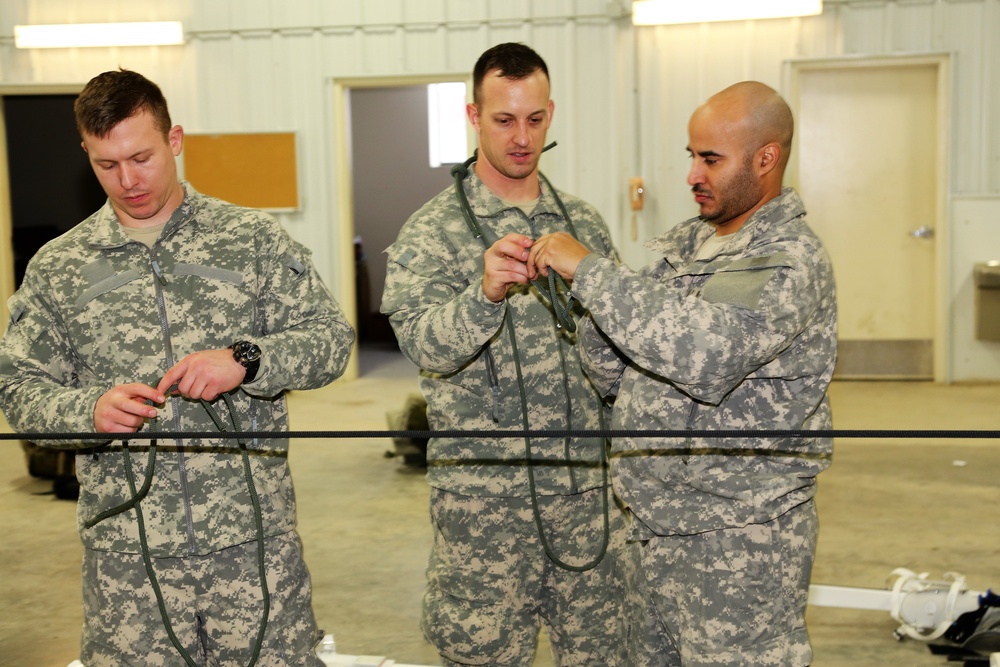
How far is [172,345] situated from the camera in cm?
207

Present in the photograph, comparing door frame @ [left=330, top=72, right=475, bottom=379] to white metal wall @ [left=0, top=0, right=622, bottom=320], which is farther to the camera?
door frame @ [left=330, top=72, right=475, bottom=379]

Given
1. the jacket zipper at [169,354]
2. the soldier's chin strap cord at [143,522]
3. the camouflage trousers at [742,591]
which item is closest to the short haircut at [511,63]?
the jacket zipper at [169,354]

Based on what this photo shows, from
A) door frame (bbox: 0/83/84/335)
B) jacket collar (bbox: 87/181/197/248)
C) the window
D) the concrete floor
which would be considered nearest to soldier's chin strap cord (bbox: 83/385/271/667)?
jacket collar (bbox: 87/181/197/248)

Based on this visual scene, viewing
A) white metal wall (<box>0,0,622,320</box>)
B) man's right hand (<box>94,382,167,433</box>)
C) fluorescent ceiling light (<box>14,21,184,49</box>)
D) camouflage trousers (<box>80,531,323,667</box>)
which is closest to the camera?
man's right hand (<box>94,382,167,433</box>)

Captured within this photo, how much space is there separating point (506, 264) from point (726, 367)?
19.1 inches

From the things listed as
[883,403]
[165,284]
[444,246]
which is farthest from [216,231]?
[883,403]

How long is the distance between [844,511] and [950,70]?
413cm

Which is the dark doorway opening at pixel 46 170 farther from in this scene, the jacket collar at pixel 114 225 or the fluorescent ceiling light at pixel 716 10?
the jacket collar at pixel 114 225

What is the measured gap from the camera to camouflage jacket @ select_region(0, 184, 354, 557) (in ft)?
6.66

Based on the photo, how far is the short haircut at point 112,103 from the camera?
6.65 feet

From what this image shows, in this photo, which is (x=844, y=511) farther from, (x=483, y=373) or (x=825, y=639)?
(x=483, y=373)

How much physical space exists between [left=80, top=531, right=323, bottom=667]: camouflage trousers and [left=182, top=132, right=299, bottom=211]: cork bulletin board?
6.51 meters

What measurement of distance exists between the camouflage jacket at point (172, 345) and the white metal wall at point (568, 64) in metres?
5.99

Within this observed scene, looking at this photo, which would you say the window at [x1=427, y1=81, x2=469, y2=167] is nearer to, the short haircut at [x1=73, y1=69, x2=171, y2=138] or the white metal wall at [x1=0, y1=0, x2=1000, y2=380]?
the white metal wall at [x1=0, y1=0, x2=1000, y2=380]
